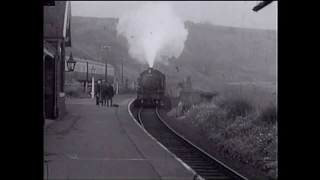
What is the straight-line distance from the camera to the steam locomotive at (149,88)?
3531 centimetres

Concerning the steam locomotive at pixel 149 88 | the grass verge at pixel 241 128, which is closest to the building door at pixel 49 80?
the grass verge at pixel 241 128

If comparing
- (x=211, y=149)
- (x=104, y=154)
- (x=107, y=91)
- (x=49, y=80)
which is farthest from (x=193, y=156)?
(x=107, y=91)

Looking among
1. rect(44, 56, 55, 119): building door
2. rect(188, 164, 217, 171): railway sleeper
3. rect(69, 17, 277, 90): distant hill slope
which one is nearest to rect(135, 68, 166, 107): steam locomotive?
rect(69, 17, 277, 90): distant hill slope

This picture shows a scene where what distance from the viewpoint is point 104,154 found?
502 inches

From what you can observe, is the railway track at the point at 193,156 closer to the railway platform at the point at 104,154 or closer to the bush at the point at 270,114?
the railway platform at the point at 104,154

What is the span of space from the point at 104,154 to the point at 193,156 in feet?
9.25

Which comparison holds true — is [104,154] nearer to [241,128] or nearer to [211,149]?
[211,149]

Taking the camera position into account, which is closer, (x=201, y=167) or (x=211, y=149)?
(x=201, y=167)

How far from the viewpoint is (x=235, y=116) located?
21.6 meters

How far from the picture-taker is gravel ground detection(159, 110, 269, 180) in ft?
39.2

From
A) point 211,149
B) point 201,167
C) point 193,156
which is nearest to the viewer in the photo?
point 201,167
